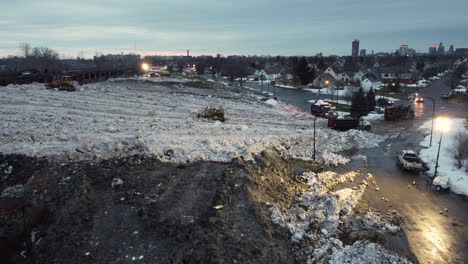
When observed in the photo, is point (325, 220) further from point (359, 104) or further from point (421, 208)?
point (359, 104)

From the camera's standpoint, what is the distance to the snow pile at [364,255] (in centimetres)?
1232

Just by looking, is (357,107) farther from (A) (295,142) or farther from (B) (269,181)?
(B) (269,181)

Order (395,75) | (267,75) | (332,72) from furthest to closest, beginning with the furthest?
(267,75)
(395,75)
(332,72)

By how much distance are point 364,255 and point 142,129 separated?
788 inches

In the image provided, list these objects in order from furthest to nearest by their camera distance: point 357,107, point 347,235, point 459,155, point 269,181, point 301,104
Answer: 1. point 301,104
2. point 357,107
3. point 459,155
4. point 269,181
5. point 347,235

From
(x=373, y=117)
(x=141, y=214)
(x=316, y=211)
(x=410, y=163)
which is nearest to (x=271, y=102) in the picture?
(x=373, y=117)

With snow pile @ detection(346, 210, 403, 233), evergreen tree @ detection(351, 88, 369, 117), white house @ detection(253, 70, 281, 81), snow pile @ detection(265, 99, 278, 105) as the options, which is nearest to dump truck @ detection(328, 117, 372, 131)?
evergreen tree @ detection(351, 88, 369, 117)

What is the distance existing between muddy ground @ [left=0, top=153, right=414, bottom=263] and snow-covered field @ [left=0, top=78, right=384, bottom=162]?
2.12 meters

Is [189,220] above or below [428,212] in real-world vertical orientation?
above

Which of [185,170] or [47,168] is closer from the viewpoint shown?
[47,168]

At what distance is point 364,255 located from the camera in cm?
1259

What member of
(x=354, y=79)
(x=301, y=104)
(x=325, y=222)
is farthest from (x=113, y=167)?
(x=354, y=79)

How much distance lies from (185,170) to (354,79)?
84.8 meters

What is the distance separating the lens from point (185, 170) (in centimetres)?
1908
